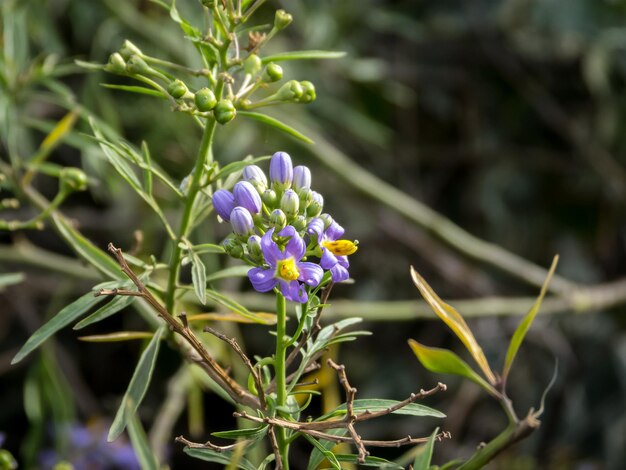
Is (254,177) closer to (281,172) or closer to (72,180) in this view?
(281,172)

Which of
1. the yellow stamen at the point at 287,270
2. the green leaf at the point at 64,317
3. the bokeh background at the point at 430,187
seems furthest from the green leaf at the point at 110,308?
the bokeh background at the point at 430,187

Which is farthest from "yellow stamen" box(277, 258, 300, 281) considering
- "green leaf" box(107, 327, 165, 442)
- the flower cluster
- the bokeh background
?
the bokeh background

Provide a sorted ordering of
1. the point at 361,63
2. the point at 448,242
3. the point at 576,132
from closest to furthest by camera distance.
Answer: the point at 448,242
the point at 361,63
the point at 576,132

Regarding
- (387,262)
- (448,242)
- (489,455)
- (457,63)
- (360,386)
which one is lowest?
(360,386)

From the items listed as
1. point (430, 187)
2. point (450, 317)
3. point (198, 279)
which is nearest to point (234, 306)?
point (198, 279)

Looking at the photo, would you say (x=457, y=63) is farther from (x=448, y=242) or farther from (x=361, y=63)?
(x=448, y=242)

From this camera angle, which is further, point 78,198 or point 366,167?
point 366,167

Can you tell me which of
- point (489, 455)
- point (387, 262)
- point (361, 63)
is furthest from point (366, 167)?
point (489, 455)
